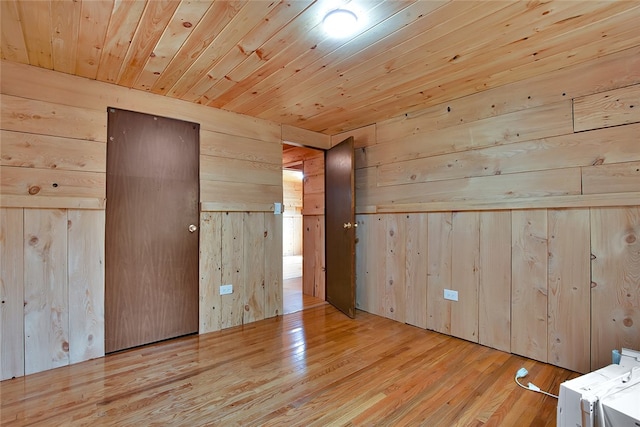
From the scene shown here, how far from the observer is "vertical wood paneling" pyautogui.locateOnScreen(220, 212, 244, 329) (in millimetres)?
3057

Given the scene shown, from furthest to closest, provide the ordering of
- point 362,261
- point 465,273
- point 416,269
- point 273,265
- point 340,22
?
point 362,261 → point 273,265 → point 416,269 → point 465,273 → point 340,22

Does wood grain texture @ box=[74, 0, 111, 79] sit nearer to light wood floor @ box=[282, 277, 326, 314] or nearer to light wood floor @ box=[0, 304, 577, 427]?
light wood floor @ box=[0, 304, 577, 427]

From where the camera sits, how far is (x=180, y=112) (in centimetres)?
280

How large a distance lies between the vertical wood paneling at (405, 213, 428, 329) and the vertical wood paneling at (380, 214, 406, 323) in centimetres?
6

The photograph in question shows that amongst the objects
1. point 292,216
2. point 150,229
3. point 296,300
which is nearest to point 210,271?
point 150,229

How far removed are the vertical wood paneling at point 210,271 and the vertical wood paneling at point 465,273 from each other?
2.18 meters

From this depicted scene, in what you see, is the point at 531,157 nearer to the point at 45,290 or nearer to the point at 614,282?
the point at 614,282

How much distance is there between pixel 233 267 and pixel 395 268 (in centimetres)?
167

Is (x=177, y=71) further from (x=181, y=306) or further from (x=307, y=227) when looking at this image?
(x=307, y=227)

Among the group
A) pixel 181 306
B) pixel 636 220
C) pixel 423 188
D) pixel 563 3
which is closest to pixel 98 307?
pixel 181 306

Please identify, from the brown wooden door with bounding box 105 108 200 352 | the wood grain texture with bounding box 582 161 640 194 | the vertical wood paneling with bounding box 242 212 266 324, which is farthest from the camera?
the vertical wood paneling with bounding box 242 212 266 324

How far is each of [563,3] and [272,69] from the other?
1.66m

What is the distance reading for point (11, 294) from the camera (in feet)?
6.88

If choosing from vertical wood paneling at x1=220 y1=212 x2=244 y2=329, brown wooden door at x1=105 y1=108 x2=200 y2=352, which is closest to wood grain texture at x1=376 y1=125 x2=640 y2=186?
vertical wood paneling at x1=220 y1=212 x2=244 y2=329
